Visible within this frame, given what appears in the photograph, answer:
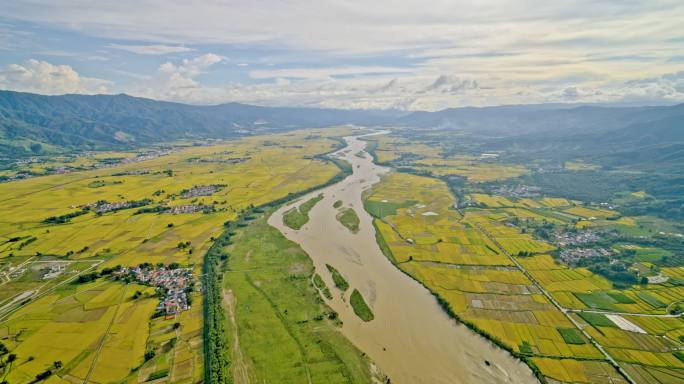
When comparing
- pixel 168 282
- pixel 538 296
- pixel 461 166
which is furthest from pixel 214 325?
pixel 461 166

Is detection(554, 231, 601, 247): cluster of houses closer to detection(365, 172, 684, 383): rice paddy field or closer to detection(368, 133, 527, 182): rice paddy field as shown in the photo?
detection(365, 172, 684, 383): rice paddy field

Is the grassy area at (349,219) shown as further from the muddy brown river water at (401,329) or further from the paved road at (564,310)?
the paved road at (564,310)

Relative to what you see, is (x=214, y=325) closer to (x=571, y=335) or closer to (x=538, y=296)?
(x=571, y=335)

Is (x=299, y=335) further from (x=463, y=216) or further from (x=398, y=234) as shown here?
(x=463, y=216)

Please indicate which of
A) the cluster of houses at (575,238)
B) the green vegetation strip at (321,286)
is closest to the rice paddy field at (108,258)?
the green vegetation strip at (321,286)

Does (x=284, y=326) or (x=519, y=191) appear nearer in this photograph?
(x=284, y=326)

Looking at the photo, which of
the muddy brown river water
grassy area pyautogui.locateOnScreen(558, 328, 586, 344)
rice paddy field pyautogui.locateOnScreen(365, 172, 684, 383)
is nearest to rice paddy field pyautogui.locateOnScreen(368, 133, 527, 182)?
rice paddy field pyautogui.locateOnScreen(365, 172, 684, 383)
